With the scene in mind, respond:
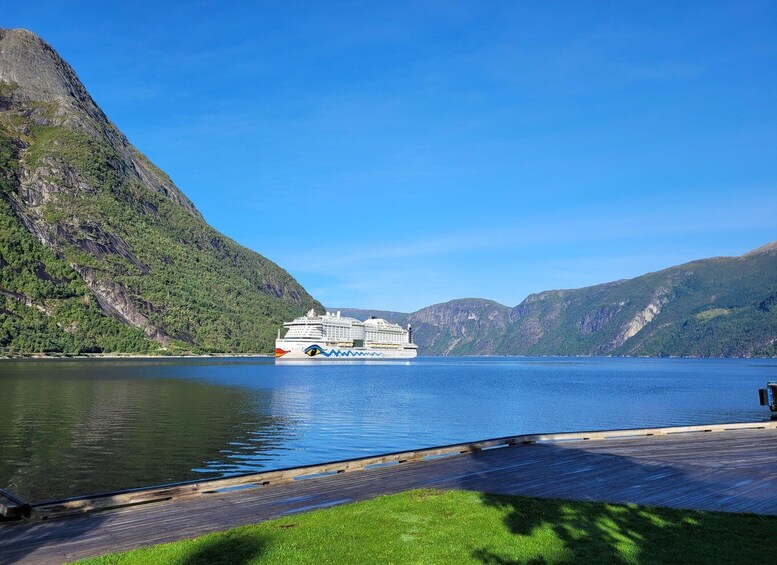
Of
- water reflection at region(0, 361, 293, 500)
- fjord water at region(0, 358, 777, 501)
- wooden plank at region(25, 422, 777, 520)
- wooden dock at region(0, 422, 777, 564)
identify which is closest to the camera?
wooden dock at region(0, 422, 777, 564)

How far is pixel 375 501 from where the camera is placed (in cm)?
1259

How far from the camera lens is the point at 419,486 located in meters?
14.4

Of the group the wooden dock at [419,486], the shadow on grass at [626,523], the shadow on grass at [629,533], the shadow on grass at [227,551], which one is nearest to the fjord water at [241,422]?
the wooden dock at [419,486]

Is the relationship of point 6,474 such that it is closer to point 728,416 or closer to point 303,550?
point 303,550

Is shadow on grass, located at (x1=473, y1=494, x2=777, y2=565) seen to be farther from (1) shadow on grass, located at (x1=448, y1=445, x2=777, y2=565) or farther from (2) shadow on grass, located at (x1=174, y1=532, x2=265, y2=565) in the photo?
(2) shadow on grass, located at (x1=174, y1=532, x2=265, y2=565)

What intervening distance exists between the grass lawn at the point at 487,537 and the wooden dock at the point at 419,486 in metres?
0.99

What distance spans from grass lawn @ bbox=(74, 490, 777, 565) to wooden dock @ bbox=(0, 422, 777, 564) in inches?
39.1

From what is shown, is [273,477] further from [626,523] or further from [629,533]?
[629,533]

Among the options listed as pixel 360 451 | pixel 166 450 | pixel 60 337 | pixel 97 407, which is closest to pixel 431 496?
pixel 360 451

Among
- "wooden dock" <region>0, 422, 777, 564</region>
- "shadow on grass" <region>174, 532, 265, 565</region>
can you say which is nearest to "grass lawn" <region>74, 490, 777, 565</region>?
"shadow on grass" <region>174, 532, 265, 565</region>

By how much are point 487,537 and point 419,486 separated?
4.61m

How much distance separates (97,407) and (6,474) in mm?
24531

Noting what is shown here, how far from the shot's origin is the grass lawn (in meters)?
9.11

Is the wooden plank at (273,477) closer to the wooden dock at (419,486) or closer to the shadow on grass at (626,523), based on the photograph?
the wooden dock at (419,486)
